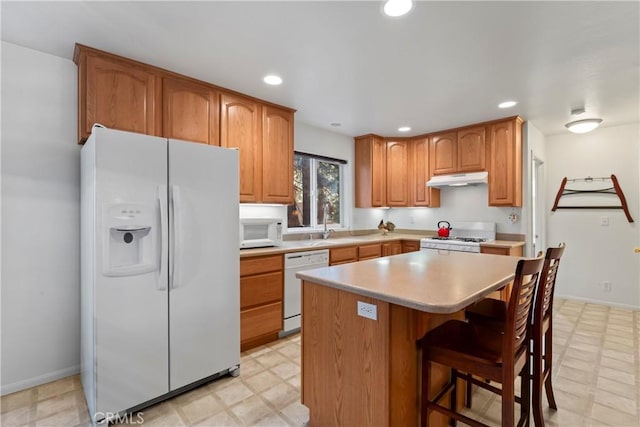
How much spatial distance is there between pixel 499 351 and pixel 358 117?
9.81 feet

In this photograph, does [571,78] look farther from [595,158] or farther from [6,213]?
[6,213]

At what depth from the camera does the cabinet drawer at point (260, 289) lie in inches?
106

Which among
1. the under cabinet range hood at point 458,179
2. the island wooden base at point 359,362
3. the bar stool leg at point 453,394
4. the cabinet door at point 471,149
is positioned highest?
the cabinet door at point 471,149

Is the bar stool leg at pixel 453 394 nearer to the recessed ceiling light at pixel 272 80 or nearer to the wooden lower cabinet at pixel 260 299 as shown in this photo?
the wooden lower cabinet at pixel 260 299

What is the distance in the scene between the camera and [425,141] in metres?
4.54

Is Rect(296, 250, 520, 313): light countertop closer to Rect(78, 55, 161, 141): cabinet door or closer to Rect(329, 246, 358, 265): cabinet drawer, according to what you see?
Rect(329, 246, 358, 265): cabinet drawer

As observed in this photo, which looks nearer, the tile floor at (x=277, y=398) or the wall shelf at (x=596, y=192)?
the tile floor at (x=277, y=398)

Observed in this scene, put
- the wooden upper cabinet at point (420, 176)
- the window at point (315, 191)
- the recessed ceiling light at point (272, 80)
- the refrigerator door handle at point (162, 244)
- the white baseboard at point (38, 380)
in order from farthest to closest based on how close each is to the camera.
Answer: the wooden upper cabinet at point (420, 176), the window at point (315, 191), the recessed ceiling light at point (272, 80), the white baseboard at point (38, 380), the refrigerator door handle at point (162, 244)

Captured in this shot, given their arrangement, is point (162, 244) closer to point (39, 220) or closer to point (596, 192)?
point (39, 220)

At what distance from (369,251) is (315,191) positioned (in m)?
1.13

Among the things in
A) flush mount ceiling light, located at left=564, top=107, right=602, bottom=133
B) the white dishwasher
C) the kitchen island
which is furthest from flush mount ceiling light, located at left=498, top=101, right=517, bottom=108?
the white dishwasher

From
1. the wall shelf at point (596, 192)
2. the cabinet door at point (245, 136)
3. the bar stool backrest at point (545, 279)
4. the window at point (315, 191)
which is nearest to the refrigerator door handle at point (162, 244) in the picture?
the cabinet door at point (245, 136)

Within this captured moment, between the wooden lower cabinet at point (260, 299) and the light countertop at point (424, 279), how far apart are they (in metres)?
1.12

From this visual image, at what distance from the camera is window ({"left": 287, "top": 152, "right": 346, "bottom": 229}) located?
4.11 m
